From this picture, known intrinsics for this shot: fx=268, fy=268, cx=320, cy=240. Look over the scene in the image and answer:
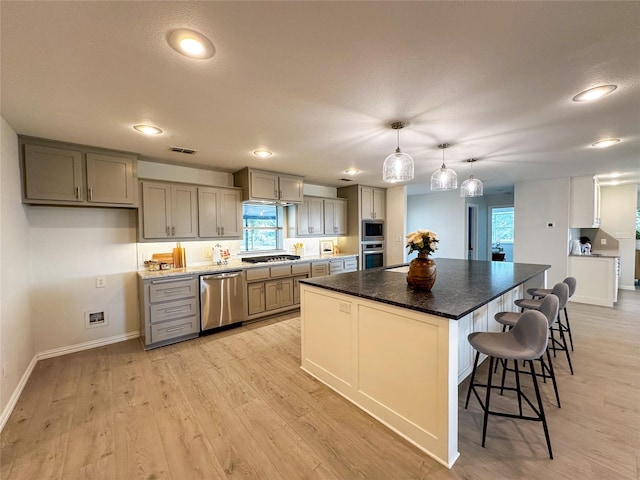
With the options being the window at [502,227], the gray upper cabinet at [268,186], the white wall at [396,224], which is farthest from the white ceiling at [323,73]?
the window at [502,227]

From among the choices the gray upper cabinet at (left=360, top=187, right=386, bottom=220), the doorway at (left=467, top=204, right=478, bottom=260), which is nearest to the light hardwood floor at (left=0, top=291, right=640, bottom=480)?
the gray upper cabinet at (left=360, top=187, right=386, bottom=220)

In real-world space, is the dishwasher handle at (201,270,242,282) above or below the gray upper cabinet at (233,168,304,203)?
below

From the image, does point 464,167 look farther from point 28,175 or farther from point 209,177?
point 28,175

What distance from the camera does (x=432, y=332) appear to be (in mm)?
1635

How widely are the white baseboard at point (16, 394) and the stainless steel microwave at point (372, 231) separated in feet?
16.5

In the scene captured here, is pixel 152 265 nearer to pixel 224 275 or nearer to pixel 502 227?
pixel 224 275

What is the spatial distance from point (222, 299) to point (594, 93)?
167 inches

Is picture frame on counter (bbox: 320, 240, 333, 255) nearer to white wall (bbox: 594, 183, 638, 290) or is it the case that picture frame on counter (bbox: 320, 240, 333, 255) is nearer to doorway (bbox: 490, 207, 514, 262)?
white wall (bbox: 594, 183, 638, 290)

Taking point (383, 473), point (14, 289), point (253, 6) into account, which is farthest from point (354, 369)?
point (14, 289)

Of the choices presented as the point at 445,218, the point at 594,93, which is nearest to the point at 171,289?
the point at 594,93

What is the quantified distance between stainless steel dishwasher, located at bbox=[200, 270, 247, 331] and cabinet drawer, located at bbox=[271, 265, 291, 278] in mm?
531

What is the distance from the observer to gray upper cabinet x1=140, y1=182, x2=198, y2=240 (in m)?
3.45

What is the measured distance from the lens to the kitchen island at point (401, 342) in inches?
63.4

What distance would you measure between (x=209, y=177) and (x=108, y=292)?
208cm
